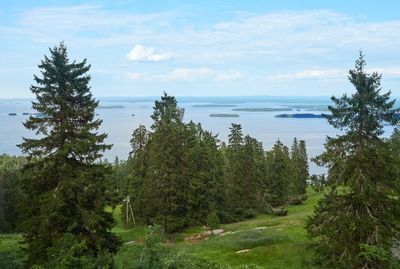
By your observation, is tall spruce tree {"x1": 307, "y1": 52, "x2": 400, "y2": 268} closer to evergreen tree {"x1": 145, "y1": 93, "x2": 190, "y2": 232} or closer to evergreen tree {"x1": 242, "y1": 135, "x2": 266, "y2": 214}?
evergreen tree {"x1": 145, "y1": 93, "x2": 190, "y2": 232}

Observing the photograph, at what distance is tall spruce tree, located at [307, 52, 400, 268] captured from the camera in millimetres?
23484

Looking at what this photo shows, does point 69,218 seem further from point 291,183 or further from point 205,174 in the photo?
point 291,183

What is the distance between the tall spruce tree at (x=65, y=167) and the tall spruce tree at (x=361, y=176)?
39.8 ft

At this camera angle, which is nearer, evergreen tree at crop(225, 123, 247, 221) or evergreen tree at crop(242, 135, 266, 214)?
evergreen tree at crop(225, 123, 247, 221)

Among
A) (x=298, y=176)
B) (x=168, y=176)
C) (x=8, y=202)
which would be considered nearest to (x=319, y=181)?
(x=168, y=176)

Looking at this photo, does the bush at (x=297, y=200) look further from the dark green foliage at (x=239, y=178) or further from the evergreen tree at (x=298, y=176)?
the dark green foliage at (x=239, y=178)

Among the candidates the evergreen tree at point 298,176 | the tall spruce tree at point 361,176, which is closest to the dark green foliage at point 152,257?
the tall spruce tree at point 361,176

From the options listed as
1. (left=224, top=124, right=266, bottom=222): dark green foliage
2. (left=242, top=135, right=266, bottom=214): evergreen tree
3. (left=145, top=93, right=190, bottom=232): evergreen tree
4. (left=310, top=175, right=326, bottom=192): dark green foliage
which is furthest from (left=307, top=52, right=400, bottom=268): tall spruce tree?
(left=242, top=135, right=266, bottom=214): evergreen tree

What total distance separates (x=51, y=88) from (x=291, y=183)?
66.1m

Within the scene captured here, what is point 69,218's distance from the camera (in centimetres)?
2306

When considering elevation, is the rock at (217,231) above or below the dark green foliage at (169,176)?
below

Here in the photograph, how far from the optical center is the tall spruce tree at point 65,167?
75.5 feet

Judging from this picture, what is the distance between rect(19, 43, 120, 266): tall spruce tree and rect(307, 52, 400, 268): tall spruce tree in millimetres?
12133

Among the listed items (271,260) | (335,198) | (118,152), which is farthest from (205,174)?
(118,152)
